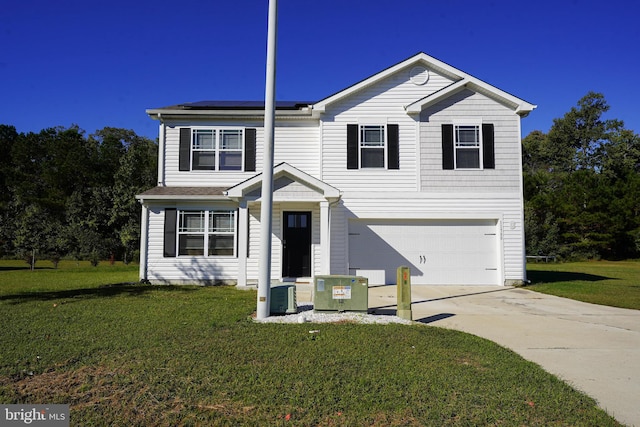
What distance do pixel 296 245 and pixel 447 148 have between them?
5843mm

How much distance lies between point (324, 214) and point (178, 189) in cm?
511

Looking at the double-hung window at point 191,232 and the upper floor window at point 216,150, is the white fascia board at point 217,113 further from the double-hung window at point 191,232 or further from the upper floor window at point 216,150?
the double-hung window at point 191,232

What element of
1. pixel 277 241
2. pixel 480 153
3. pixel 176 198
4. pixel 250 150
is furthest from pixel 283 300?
pixel 480 153

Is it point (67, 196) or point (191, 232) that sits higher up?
point (67, 196)

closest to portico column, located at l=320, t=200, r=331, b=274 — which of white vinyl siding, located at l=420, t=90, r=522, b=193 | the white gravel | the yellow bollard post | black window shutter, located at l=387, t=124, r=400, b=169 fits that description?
black window shutter, located at l=387, t=124, r=400, b=169

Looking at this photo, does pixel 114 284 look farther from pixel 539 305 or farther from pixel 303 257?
pixel 539 305

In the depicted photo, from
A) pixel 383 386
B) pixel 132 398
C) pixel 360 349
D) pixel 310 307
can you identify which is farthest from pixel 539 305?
pixel 132 398

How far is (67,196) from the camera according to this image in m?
33.3

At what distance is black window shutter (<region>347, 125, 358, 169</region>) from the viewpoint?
1407 cm

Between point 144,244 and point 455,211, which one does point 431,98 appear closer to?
point 455,211

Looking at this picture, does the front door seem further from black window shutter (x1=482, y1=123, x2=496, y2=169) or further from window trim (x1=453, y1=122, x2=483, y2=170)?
black window shutter (x1=482, y1=123, x2=496, y2=169)

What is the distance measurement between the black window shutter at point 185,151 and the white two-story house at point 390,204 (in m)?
0.68

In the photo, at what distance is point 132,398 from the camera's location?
400 centimetres

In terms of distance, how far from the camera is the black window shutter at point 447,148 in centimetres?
1404
